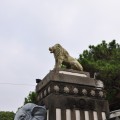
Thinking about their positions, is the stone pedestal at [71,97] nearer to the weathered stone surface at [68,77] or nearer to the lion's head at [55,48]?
the weathered stone surface at [68,77]

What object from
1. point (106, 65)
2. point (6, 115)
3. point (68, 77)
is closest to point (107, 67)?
point (106, 65)

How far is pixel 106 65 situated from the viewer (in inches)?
533

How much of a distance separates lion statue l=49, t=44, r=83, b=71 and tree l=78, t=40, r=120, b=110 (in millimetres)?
5873

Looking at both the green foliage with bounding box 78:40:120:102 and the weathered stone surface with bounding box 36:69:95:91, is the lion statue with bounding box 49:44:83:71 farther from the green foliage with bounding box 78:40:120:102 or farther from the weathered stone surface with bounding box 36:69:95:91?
the green foliage with bounding box 78:40:120:102

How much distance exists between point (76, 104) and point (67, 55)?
1.52 meters

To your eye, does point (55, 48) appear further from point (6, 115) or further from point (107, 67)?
point (6, 115)

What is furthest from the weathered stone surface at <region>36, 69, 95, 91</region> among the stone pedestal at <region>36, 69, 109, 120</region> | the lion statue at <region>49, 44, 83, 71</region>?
the lion statue at <region>49, 44, 83, 71</region>

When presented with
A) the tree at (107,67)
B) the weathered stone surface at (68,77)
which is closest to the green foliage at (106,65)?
the tree at (107,67)

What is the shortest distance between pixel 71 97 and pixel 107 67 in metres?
7.77

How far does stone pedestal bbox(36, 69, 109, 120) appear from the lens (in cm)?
577

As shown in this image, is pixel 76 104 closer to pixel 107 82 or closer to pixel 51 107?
pixel 51 107

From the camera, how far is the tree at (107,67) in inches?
534

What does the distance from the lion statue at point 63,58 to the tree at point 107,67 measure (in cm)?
587

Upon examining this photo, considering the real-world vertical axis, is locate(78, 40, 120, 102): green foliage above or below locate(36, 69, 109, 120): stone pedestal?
above
